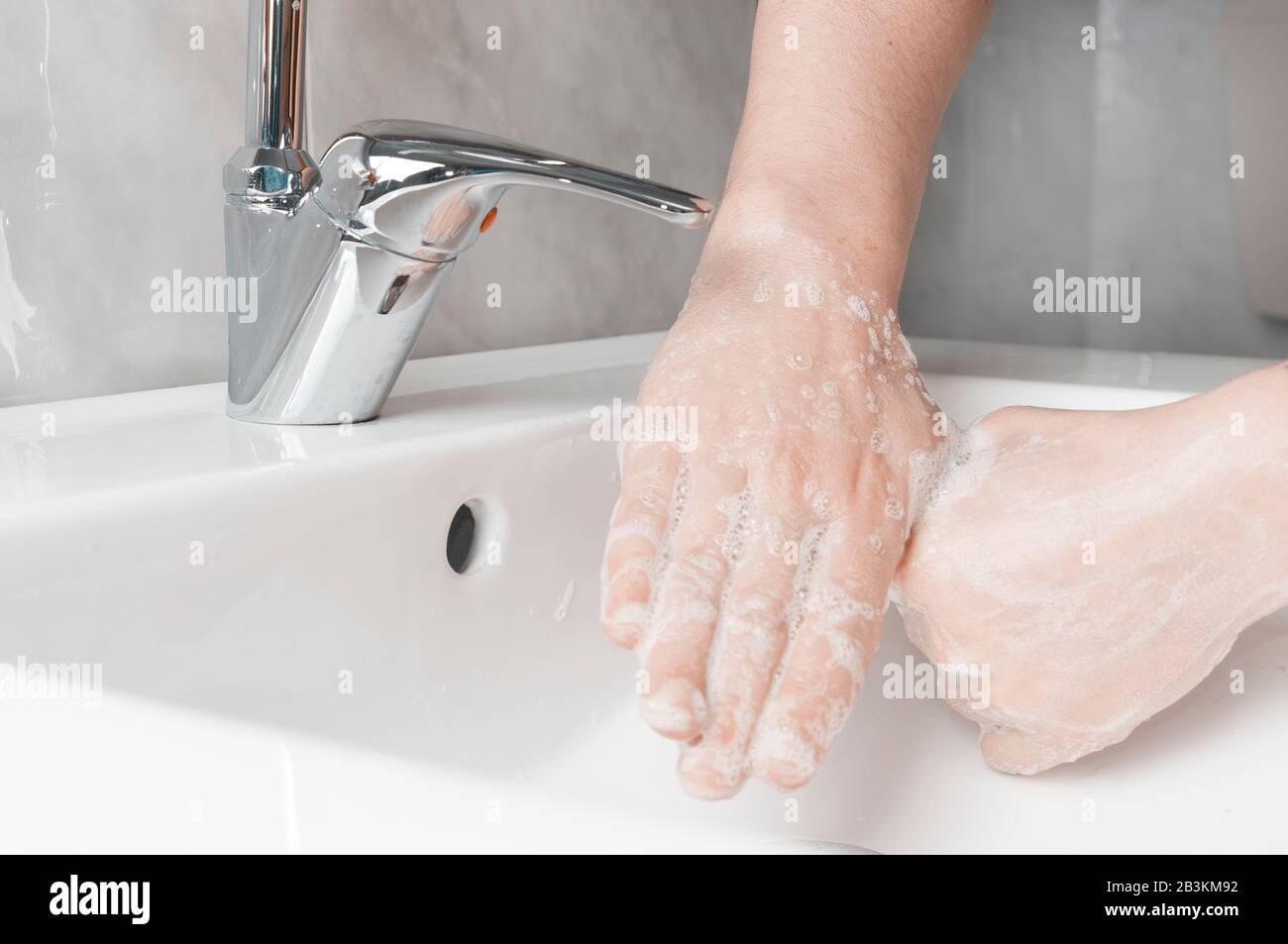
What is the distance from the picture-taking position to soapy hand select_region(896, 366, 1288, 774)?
0.39 metres

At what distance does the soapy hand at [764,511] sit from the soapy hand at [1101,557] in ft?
0.10

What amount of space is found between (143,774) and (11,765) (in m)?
0.03

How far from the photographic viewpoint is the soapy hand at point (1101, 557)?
15.2 inches

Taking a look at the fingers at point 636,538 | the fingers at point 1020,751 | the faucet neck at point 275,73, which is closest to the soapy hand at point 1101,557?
the fingers at point 1020,751

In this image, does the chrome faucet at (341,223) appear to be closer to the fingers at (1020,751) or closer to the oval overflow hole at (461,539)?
the oval overflow hole at (461,539)

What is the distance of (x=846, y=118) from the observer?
1.82 feet

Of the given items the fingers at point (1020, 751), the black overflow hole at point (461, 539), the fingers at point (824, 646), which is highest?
the fingers at point (824, 646)

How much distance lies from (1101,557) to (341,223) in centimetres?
32

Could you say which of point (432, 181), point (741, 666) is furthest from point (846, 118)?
point (741, 666)

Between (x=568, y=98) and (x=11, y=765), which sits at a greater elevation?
(x=568, y=98)

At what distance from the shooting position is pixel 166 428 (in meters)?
0.49
